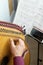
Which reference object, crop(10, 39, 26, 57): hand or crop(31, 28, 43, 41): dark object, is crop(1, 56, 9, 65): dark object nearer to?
crop(10, 39, 26, 57): hand

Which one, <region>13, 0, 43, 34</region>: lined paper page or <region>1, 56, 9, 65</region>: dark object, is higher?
<region>13, 0, 43, 34</region>: lined paper page

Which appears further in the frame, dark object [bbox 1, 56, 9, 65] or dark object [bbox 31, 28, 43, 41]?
dark object [bbox 31, 28, 43, 41]

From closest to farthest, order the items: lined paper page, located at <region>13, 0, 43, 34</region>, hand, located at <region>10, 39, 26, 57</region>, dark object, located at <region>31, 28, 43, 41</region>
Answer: hand, located at <region>10, 39, 26, 57</region> → dark object, located at <region>31, 28, 43, 41</region> → lined paper page, located at <region>13, 0, 43, 34</region>

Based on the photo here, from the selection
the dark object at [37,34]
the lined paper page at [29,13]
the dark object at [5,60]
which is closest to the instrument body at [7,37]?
the dark object at [5,60]

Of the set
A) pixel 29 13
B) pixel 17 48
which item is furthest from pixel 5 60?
pixel 29 13

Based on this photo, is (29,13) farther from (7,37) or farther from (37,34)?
(7,37)

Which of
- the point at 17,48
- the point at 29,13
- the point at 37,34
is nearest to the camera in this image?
the point at 17,48

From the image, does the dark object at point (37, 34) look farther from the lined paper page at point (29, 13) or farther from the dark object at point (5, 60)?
the dark object at point (5, 60)

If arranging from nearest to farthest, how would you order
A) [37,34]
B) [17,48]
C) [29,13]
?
[17,48]
[37,34]
[29,13]

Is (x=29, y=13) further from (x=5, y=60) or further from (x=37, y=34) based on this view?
(x=5, y=60)

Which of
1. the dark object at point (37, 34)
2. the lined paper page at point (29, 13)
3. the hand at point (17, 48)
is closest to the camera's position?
the hand at point (17, 48)

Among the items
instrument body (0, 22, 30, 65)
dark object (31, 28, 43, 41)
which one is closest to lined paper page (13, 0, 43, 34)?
dark object (31, 28, 43, 41)

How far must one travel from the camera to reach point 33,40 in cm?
100

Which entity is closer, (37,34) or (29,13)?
(37,34)
